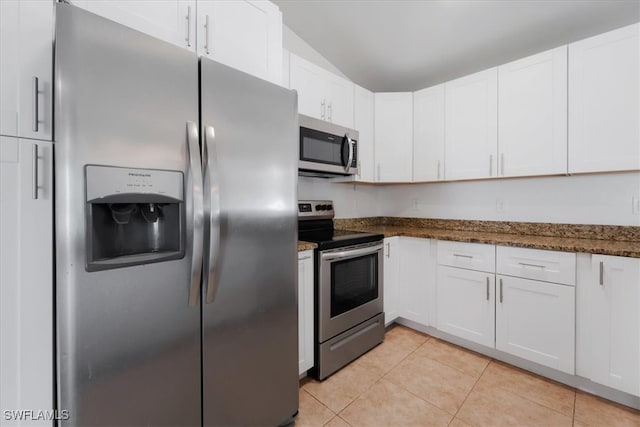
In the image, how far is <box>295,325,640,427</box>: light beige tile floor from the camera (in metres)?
1.54

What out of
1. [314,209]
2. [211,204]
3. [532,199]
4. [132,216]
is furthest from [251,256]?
[532,199]

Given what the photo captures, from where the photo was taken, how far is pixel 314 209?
2400 millimetres

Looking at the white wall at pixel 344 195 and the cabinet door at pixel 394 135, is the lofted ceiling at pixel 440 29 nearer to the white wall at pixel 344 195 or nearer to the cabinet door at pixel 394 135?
the cabinet door at pixel 394 135

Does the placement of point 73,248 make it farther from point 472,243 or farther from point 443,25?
point 443,25

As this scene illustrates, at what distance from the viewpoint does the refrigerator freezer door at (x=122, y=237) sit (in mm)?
844

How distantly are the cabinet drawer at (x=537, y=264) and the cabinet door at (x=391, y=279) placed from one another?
79cm

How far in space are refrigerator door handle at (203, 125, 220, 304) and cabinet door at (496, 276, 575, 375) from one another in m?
2.00

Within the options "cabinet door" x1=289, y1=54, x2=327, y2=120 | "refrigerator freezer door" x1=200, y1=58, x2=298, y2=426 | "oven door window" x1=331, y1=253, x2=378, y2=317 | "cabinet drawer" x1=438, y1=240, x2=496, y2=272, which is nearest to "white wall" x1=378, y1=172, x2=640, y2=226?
"cabinet drawer" x1=438, y1=240, x2=496, y2=272

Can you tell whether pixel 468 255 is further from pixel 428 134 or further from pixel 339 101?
pixel 339 101

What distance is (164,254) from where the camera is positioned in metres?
1.02

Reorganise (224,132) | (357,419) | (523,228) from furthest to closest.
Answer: (523,228) < (357,419) < (224,132)

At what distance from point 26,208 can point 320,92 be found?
1964mm

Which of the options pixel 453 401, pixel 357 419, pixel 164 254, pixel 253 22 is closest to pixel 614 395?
pixel 453 401

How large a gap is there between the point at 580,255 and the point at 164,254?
2325mm
